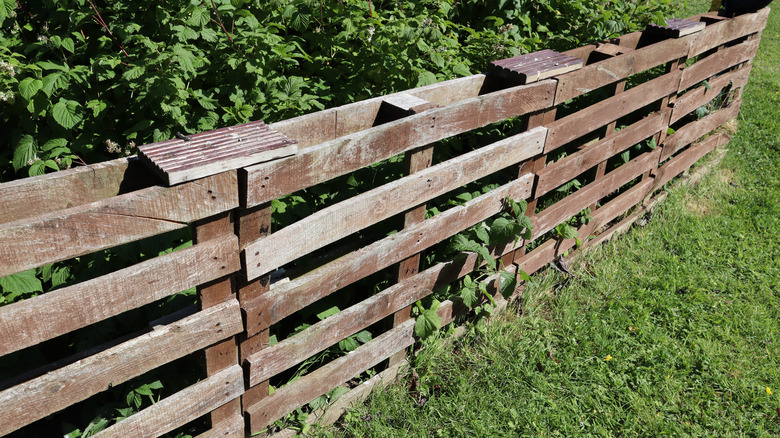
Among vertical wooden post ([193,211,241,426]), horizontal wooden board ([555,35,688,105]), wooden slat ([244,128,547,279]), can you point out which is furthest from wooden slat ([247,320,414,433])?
horizontal wooden board ([555,35,688,105])

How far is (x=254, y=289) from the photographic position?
265 centimetres

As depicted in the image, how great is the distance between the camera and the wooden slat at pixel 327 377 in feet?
9.84

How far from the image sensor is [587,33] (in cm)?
477

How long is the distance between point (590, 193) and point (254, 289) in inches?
108

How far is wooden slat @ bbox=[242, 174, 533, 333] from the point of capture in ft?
9.03

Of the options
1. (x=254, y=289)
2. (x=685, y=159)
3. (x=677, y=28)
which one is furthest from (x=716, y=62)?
(x=254, y=289)

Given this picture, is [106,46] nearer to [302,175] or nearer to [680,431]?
[302,175]

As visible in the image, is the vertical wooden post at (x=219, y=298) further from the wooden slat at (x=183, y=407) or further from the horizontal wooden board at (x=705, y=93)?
the horizontal wooden board at (x=705, y=93)

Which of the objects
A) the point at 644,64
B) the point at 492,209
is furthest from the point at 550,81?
the point at 644,64

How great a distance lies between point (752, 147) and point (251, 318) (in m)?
5.97

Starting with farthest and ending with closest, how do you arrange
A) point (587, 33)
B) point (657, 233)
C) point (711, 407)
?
point (657, 233), point (587, 33), point (711, 407)

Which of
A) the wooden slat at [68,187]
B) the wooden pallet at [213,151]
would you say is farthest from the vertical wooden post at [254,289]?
the wooden slat at [68,187]

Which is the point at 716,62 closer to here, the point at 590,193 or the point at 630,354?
the point at 590,193

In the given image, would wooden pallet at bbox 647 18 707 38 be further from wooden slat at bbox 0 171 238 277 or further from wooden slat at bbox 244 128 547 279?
wooden slat at bbox 0 171 238 277
